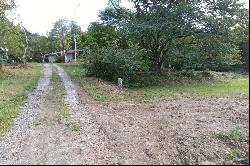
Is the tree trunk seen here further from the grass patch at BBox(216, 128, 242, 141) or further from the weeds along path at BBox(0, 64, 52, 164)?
the grass patch at BBox(216, 128, 242, 141)

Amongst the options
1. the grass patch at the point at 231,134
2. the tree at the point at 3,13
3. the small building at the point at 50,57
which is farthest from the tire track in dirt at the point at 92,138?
the small building at the point at 50,57

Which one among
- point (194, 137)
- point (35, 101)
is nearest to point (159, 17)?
point (35, 101)

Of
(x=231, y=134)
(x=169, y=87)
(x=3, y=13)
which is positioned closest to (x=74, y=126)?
(x=231, y=134)

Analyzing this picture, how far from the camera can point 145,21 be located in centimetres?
2994

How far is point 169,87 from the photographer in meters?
28.6

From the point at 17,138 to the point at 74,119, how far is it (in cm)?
302

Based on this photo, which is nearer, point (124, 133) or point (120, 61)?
point (124, 133)

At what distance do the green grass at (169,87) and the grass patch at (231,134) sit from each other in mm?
7768

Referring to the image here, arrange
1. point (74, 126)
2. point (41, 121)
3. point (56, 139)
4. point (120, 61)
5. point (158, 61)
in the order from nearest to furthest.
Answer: point (56, 139), point (74, 126), point (41, 121), point (120, 61), point (158, 61)

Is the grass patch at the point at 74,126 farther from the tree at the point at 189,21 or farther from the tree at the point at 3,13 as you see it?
the tree at the point at 3,13

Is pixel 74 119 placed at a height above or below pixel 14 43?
below

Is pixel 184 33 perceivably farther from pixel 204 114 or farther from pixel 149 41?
pixel 204 114

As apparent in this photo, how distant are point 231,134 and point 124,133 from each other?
3.09m

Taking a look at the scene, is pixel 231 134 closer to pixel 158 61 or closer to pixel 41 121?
pixel 41 121
